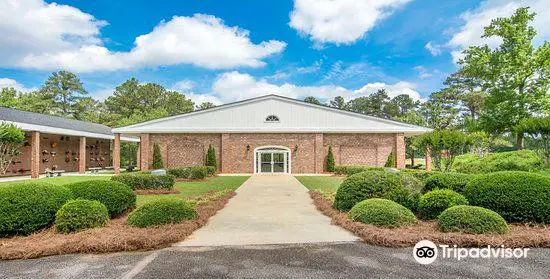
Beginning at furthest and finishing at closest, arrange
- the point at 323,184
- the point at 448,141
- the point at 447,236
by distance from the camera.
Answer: the point at 323,184
the point at 448,141
the point at 447,236

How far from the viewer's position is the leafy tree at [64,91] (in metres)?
49.3

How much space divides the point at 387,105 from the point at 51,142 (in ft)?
184

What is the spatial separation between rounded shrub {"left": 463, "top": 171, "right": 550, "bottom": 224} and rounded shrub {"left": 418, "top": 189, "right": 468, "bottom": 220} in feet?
1.31

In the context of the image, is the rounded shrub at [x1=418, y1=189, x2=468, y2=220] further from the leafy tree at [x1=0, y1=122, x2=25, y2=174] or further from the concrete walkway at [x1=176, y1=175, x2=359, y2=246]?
the leafy tree at [x1=0, y1=122, x2=25, y2=174]

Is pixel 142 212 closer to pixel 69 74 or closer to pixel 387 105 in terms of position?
pixel 69 74

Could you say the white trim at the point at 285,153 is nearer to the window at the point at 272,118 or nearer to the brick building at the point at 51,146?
the window at the point at 272,118

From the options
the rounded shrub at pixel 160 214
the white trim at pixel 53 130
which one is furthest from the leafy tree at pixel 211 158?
the rounded shrub at pixel 160 214

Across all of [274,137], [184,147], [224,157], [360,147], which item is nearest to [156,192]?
[224,157]

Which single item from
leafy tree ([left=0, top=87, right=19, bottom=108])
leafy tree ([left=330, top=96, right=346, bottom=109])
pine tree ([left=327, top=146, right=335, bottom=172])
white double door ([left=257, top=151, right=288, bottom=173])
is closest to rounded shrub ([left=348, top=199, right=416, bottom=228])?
pine tree ([left=327, top=146, right=335, bottom=172])

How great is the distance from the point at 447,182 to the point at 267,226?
486 centimetres

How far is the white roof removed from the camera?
23.9 m

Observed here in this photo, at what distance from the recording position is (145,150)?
23.7 meters

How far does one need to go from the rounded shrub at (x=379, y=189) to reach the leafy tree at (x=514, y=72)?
18.4m

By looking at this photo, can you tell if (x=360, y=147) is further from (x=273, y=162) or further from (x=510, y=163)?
(x=510, y=163)
